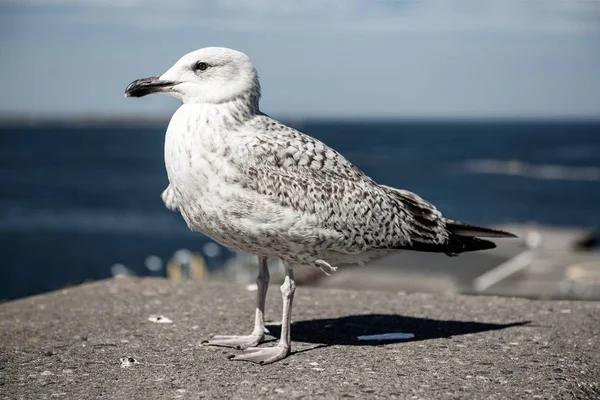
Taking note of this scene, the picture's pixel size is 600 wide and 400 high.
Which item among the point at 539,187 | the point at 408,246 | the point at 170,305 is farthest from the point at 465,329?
the point at 539,187

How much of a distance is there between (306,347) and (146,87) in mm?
2496

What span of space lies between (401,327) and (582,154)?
128694mm

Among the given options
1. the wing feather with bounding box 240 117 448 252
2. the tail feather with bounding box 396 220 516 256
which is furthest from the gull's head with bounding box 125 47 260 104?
the tail feather with bounding box 396 220 516 256

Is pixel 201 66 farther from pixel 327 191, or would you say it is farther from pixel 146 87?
pixel 327 191

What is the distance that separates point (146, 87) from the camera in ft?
19.7

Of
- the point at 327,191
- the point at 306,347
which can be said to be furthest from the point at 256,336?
the point at 327,191

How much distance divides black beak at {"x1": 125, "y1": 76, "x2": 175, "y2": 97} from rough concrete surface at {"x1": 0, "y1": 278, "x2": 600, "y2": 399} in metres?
2.11

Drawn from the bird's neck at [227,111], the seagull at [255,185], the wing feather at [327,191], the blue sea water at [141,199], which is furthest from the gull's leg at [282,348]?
the blue sea water at [141,199]

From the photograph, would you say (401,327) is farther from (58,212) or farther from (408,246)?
(58,212)

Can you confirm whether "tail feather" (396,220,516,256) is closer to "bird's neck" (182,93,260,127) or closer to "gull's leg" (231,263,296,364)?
"gull's leg" (231,263,296,364)

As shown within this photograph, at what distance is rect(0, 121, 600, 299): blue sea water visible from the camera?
41.7 m

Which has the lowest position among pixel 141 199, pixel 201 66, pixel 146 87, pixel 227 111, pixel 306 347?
pixel 141 199

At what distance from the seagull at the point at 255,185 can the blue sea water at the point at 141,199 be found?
65.6ft

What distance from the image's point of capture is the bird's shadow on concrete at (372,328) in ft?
22.0
